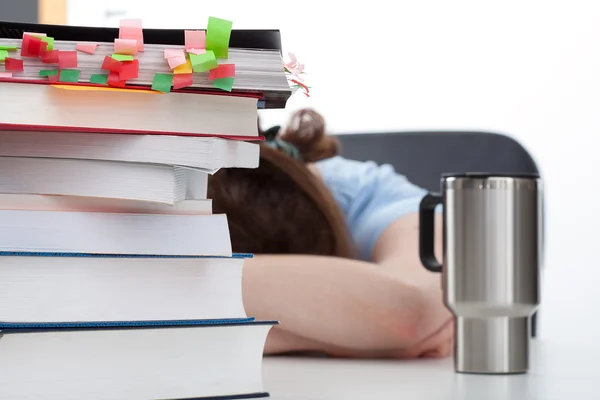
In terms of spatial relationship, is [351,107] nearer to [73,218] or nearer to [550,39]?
[550,39]

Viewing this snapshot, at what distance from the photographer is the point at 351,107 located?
3.11m

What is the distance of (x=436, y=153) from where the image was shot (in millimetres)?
1870

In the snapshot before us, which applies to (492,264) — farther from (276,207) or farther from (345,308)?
(276,207)

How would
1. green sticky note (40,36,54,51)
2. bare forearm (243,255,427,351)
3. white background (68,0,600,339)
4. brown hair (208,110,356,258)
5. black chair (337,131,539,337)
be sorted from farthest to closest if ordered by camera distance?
white background (68,0,600,339)
black chair (337,131,539,337)
brown hair (208,110,356,258)
bare forearm (243,255,427,351)
green sticky note (40,36,54,51)

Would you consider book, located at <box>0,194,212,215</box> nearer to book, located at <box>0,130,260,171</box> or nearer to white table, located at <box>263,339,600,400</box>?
book, located at <box>0,130,260,171</box>

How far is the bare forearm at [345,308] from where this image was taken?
91cm

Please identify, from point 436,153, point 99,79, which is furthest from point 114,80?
point 436,153

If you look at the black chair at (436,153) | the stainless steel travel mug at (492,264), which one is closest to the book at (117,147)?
the stainless steel travel mug at (492,264)

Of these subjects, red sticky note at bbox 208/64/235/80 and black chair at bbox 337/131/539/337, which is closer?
red sticky note at bbox 208/64/235/80

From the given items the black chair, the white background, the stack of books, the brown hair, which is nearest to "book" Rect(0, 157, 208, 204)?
the stack of books

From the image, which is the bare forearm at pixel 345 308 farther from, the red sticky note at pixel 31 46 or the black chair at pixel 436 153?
the black chair at pixel 436 153

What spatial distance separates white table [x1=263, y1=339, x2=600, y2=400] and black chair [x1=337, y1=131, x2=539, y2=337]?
88 centimetres

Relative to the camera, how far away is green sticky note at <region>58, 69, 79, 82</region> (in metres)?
0.45

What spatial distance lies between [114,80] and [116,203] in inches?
2.9
